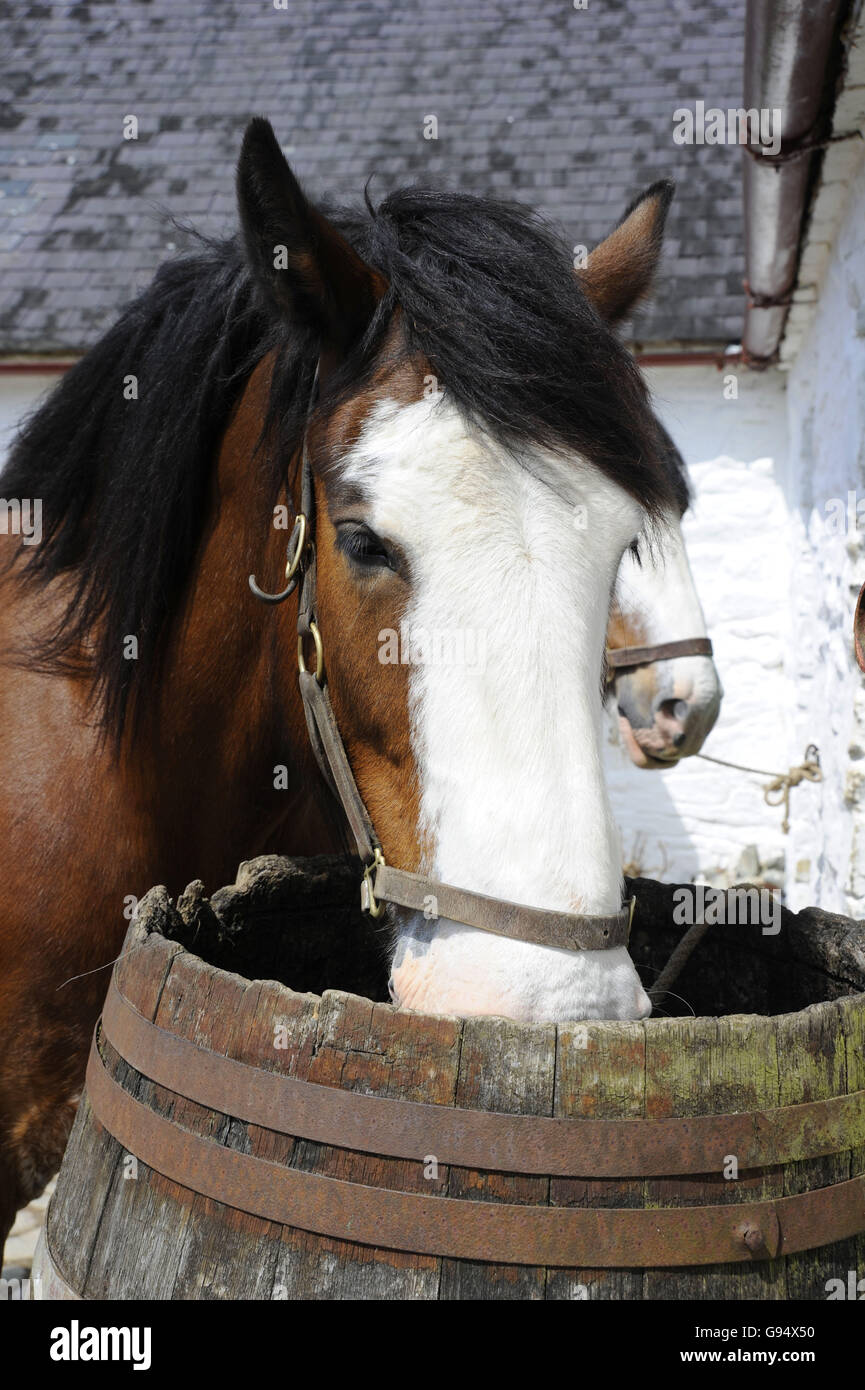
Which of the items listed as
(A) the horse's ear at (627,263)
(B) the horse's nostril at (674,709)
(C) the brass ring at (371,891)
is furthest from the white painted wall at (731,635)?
(C) the brass ring at (371,891)

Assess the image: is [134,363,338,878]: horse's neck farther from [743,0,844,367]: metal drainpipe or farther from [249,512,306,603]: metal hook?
[743,0,844,367]: metal drainpipe

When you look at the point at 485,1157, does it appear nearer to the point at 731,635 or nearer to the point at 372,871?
the point at 372,871

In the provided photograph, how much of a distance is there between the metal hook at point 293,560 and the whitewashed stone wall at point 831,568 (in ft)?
8.26

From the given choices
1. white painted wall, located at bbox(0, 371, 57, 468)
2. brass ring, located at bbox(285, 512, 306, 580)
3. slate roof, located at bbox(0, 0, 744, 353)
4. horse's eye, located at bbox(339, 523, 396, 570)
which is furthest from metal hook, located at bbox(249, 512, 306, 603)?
white painted wall, located at bbox(0, 371, 57, 468)

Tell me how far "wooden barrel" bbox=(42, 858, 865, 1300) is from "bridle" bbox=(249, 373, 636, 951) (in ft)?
0.65

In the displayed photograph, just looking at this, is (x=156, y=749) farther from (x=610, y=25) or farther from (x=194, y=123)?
(x=610, y=25)

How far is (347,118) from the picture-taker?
29.5 ft

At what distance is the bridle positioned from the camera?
1.44 metres

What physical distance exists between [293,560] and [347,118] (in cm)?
841

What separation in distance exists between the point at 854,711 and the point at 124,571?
2.78 meters

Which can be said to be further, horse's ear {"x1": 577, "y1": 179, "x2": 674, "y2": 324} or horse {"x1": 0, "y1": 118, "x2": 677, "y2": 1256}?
horse's ear {"x1": 577, "y1": 179, "x2": 674, "y2": 324}

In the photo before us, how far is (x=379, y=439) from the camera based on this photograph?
5.80ft
